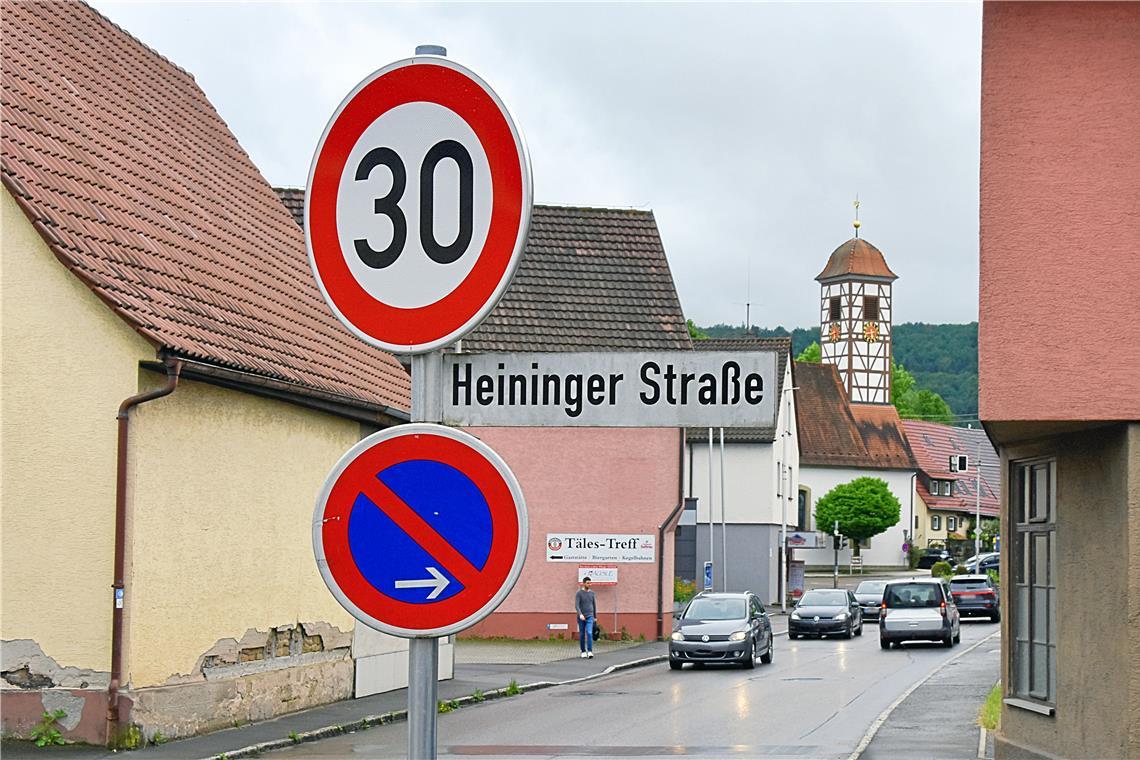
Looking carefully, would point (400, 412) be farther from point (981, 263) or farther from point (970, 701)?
point (981, 263)

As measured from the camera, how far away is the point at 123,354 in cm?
1600

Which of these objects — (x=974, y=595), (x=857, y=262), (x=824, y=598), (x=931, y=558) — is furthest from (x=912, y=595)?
(x=857, y=262)

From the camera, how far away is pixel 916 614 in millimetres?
40906

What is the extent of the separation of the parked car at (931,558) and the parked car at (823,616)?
44448 mm

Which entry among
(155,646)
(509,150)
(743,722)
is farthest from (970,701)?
(509,150)

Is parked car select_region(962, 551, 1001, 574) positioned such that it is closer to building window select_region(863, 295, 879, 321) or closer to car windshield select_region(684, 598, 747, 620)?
building window select_region(863, 295, 879, 321)

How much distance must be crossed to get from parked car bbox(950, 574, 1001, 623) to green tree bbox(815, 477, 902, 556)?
25962 millimetres

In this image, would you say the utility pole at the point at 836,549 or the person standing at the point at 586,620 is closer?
the person standing at the point at 586,620

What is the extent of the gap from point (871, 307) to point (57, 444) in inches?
4128

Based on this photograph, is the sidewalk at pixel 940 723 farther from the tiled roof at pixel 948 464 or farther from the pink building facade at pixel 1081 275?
the tiled roof at pixel 948 464

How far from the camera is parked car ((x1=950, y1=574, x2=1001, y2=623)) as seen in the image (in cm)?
5575

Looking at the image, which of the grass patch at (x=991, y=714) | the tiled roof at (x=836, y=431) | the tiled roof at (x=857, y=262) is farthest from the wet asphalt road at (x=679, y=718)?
the tiled roof at (x=857, y=262)

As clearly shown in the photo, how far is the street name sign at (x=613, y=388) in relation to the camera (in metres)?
3.83

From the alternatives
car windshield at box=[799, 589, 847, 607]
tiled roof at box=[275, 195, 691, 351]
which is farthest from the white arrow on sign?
car windshield at box=[799, 589, 847, 607]
